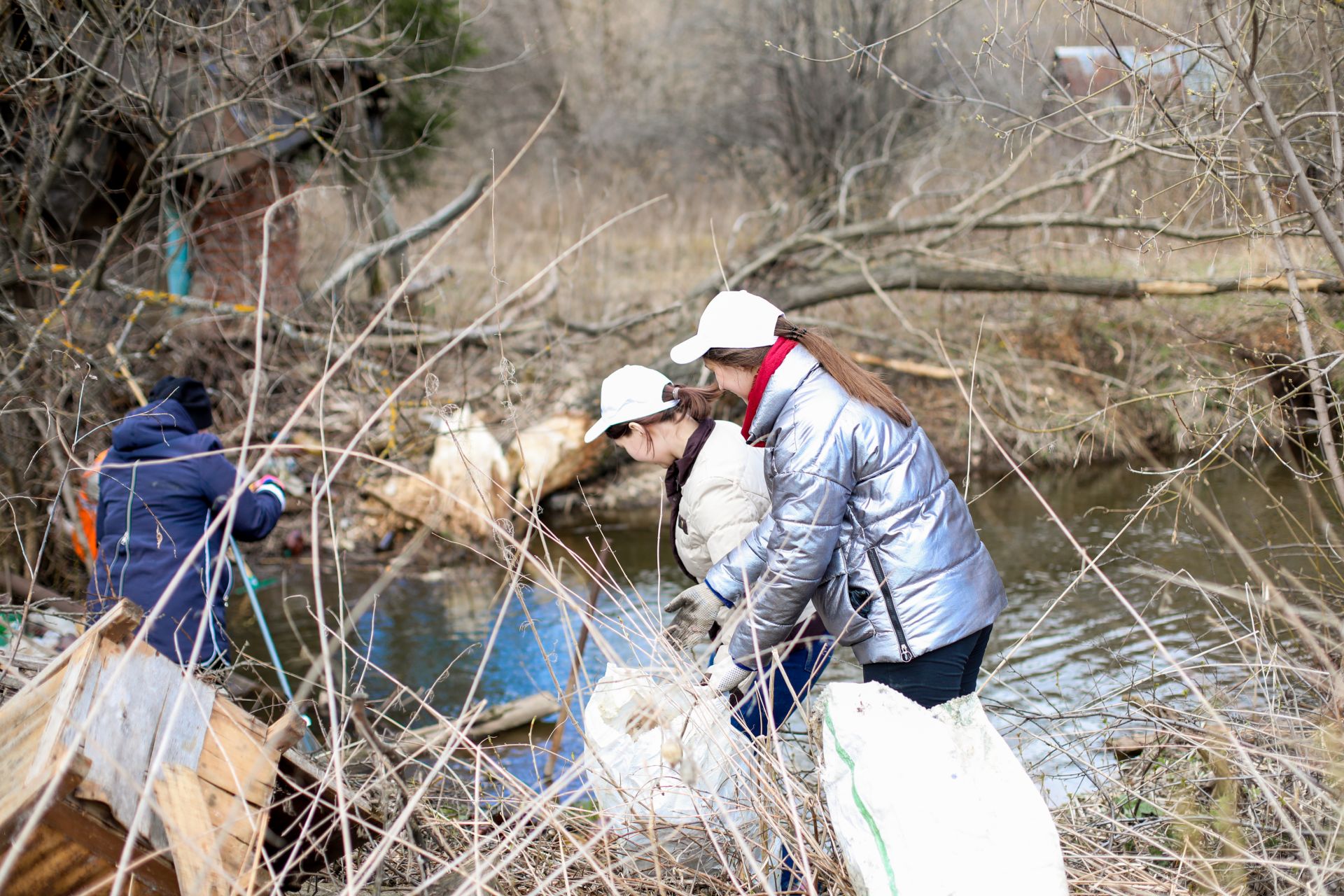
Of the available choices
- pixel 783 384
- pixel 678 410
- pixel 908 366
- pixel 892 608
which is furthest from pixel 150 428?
pixel 908 366

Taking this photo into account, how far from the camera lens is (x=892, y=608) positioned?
2449 millimetres

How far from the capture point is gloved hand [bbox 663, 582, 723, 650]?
270 centimetres

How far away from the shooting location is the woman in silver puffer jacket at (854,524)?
2.42 m

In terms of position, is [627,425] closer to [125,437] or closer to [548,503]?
[125,437]

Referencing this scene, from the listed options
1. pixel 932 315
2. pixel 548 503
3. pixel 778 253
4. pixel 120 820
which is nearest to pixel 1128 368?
pixel 932 315

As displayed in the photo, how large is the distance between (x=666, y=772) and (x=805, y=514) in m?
0.74

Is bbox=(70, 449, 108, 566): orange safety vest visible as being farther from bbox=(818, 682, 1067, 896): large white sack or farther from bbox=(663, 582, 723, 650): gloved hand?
bbox=(818, 682, 1067, 896): large white sack

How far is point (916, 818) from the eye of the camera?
79.5 inches

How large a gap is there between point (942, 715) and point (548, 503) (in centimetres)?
646

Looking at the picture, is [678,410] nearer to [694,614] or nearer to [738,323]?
[738,323]

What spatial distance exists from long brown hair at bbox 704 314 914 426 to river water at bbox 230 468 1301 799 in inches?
41.0

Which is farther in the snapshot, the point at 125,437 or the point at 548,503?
the point at 548,503

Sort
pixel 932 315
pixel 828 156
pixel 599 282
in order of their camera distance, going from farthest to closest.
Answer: pixel 828 156, pixel 599 282, pixel 932 315

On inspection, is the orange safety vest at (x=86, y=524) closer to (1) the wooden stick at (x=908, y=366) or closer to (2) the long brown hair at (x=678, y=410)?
(2) the long brown hair at (x=678, y=410)
